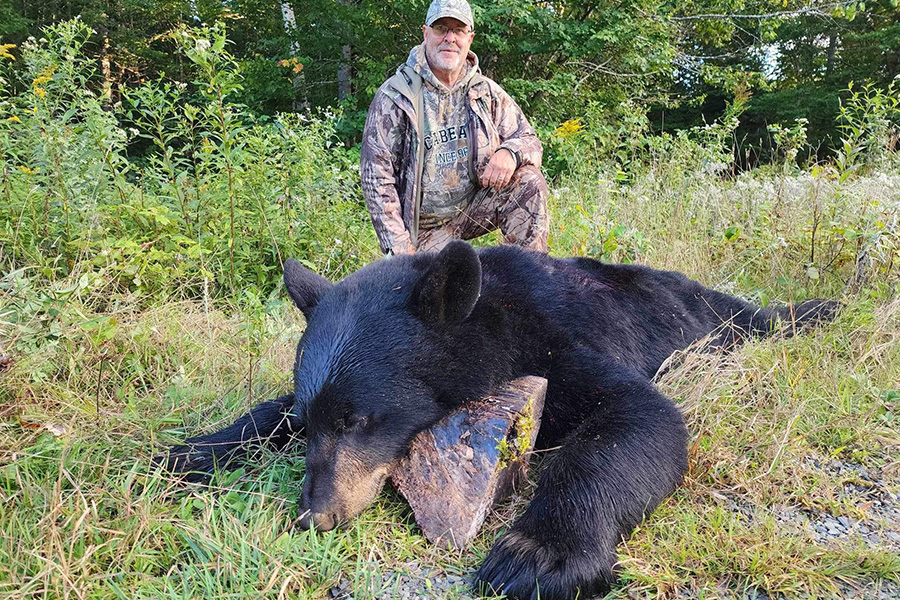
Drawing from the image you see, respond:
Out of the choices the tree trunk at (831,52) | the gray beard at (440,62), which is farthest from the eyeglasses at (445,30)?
the tree trunk at (831,52)

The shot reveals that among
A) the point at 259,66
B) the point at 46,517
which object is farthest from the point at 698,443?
the point at 259,66

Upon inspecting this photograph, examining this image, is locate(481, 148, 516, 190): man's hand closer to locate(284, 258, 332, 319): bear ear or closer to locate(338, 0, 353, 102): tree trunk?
locate(284, 258, 332, 319): bear ear

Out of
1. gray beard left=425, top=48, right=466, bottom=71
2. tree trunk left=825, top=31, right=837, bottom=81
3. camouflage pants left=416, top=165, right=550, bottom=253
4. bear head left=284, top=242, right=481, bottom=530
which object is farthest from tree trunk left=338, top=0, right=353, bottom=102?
tree trunk left=825, top=31, right=837, bottom=81

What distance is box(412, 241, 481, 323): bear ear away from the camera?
1.96 metres

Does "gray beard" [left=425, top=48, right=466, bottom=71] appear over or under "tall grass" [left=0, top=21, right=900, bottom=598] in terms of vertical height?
over

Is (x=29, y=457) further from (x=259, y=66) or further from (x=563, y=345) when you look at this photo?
(x=259, y=66)

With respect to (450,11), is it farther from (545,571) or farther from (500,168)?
(545,571)

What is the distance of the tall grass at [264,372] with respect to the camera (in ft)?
5.63

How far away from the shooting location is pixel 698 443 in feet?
7.13

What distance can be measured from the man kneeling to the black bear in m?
1.63

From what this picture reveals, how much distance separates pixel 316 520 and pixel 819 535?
1.53 m

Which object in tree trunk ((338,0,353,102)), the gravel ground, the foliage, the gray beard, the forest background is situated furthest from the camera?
tree trunk ((338,0,353,102))

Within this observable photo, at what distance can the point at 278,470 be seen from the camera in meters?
2.21

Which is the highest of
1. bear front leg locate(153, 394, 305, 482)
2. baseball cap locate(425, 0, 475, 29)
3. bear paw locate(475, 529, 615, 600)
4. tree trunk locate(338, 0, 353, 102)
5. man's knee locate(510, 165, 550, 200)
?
tree trunk locate(338, 0, 353, 102)
